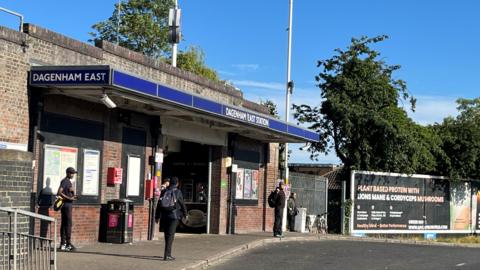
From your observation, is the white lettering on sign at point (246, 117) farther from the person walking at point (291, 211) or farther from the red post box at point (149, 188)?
the person walking at point (291, 211)

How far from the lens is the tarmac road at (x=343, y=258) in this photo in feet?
47.2

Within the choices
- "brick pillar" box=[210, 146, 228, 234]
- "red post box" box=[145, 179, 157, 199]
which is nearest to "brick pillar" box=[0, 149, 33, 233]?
"red post box" box=[145, 179, 157, 199]

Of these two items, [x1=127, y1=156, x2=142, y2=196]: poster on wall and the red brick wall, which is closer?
[x1=127, y1=156, x2=142, y2=196]: poster on wall

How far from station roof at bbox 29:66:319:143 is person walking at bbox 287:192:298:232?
5.65 m

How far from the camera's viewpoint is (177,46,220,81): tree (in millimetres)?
48344

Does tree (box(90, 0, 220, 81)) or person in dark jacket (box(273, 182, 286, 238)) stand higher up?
tree (box(90, 0, 220, 81))

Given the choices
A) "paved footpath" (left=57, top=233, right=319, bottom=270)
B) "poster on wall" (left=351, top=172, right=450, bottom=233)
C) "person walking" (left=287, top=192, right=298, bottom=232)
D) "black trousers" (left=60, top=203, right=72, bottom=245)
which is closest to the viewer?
"paved footpath" (left=57, top=233, right=319, bottom=270)

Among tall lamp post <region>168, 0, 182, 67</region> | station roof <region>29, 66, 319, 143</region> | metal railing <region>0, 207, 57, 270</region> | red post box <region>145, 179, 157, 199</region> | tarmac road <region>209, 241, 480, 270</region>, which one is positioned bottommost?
tarmac road <region>209, 241, 480, 270</region>

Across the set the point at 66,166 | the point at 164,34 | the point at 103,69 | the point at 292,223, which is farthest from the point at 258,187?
the point at 164,34

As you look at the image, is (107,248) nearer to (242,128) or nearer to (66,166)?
(66,166)

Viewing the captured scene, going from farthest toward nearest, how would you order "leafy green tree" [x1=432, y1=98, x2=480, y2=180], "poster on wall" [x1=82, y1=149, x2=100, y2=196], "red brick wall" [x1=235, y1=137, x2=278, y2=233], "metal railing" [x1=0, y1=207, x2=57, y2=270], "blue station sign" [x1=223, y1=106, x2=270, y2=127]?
"leafy green tree" [x1=432, y1=98, x2=480, y2=180], "red brick wall" [x1=235, y1=137, x2=278, y2=233], "blue station sign" [x1=223, y1=106, x2=270, y2=127], "poster on wall" [x1=82, y1=149, x2=100, y2=196], "metal railing" [x1=0, y1=207, x2=57, y2=270]

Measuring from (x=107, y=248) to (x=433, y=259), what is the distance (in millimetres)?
8488

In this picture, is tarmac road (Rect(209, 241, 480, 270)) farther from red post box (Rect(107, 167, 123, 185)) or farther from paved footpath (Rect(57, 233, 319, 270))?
red post box (Rect(107, 167, 123, 185))

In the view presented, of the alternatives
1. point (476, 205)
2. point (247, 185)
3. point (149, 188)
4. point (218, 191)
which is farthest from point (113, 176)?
point (476, 205)
